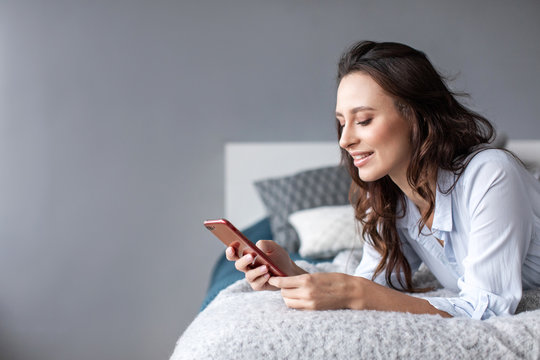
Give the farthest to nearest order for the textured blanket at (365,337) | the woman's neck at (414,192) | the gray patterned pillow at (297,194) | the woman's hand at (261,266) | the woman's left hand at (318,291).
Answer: the gray patterned pillow at (297,194)
the woman's neck at (414,192)
the woman's hand at (261,266)
the woman's left hand at (318,291)
the textured blanket at (365,337)

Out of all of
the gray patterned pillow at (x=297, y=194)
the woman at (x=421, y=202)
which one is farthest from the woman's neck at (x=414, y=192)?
the gray patterned pillow at (x=297, y=194)

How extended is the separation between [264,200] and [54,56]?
49.3 inches

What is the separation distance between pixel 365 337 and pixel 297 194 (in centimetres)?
143

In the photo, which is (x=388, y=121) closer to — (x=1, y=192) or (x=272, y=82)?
(x=272, y=82)

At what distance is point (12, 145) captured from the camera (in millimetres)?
2527

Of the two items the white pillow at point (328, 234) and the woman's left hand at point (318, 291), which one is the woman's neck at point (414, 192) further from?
the white pillow at point (328, 234)

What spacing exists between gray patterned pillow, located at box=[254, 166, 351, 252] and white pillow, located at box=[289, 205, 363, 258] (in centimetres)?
17

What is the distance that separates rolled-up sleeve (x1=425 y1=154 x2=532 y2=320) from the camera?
3.23ft

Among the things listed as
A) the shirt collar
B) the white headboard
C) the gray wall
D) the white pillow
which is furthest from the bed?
the gray wall

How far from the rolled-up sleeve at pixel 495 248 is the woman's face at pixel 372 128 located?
194 millimetres

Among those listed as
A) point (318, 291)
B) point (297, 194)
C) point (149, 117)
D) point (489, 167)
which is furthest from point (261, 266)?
point (149, 117)

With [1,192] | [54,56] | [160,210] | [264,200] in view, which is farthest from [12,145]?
[264,200]

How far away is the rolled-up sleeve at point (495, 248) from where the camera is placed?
985 mm

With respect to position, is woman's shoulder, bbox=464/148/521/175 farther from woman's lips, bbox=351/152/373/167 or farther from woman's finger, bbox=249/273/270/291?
woman's finger, bbox=249/273/270/291
